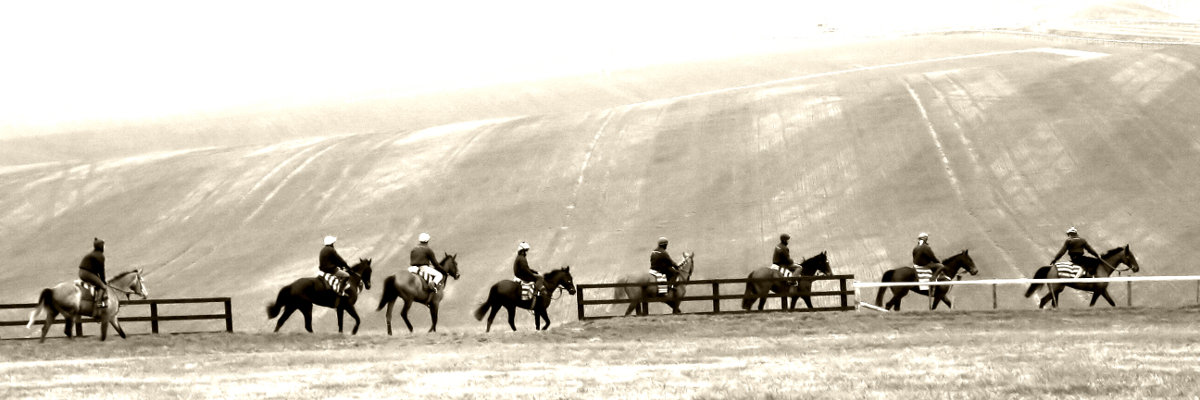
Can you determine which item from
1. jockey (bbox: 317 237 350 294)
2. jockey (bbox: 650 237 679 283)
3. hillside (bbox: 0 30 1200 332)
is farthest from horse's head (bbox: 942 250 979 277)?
jockey (bbox: 317 237 350 294)

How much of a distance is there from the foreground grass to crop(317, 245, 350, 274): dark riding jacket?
1.45m

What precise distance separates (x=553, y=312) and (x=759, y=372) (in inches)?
716

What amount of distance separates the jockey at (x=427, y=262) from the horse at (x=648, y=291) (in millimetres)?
4293

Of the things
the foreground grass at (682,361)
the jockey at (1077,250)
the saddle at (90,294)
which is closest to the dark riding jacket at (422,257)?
the foreground grass at (682,361)

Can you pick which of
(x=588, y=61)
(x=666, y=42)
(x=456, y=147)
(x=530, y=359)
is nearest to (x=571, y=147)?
(x=456, y=147)

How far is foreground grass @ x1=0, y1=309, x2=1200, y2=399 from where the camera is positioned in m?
19.0

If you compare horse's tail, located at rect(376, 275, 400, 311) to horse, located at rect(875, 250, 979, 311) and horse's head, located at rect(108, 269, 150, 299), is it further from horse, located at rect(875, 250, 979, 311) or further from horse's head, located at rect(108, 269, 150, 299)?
horse, located at rect(875, 250, 979, 311)

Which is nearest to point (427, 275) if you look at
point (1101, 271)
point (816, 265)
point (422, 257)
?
point (422, 257)

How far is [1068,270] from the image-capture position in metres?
33.3

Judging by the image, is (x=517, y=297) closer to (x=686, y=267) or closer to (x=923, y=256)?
(x=686, y=267)

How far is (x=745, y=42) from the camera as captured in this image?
131250 millimetres

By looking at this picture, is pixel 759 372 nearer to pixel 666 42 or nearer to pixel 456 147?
pixel 456 147

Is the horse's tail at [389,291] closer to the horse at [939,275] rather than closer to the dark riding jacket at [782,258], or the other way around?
the dark riding jacket at [782,258]

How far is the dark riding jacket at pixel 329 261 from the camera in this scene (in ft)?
100.0
